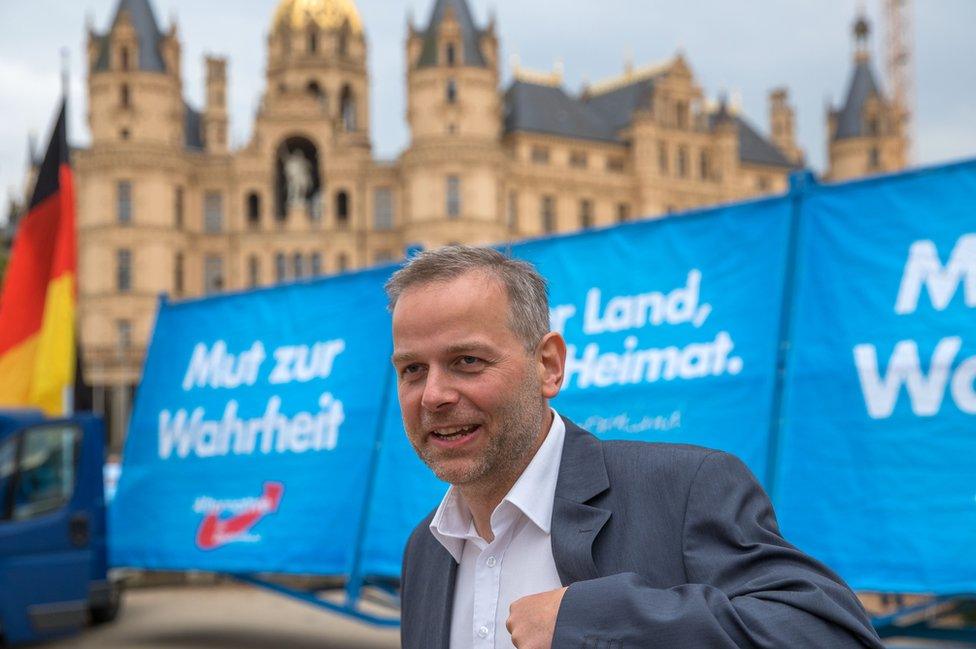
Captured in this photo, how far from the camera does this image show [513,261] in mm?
1673

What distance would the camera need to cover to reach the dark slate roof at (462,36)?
50219mm

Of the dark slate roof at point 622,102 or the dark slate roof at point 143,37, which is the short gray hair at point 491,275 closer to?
the dark slate roof at point 143,37

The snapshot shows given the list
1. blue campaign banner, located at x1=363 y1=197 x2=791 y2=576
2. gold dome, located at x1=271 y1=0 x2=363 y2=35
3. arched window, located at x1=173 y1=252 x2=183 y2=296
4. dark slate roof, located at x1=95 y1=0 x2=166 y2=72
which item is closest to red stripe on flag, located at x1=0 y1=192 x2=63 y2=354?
blue campaign banner, located at x1=363 y1=197 x2=791 y2=576

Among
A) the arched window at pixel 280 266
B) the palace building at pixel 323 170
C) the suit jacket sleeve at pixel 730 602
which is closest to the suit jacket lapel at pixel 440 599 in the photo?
the suit jacket sleeve at pixel 730 602

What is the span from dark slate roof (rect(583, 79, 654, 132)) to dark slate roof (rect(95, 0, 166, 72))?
22.7m

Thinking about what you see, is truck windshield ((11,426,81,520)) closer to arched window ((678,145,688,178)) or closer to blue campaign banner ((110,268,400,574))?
blue campaign banner ((110,268,400,574))

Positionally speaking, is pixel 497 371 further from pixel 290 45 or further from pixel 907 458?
pixel 290 45

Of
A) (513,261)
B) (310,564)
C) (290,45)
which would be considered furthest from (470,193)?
(513,261)

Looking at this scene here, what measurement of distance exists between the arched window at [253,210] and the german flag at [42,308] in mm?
41120

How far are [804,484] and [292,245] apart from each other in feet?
155

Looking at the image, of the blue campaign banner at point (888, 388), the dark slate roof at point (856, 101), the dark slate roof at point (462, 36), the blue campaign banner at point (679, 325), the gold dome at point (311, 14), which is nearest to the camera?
the blue campaign banner at point (888, 388)

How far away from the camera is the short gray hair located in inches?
63.2

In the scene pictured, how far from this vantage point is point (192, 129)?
58.7 m

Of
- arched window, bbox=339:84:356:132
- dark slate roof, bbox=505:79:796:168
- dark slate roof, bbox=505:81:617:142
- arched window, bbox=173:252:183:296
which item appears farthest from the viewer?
arched window, bbox=339:84:356:132
